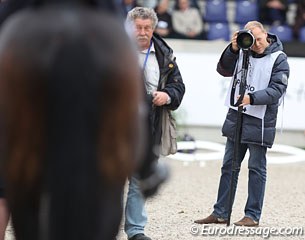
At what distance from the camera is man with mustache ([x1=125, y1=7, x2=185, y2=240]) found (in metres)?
6.61

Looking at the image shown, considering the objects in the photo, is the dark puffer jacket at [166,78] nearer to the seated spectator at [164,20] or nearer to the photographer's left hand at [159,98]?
the photographer's left hand at [159,98]

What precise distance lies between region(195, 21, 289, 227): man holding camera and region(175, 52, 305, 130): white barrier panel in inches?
218

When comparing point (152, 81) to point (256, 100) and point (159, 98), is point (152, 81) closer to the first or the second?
point (159, 98)

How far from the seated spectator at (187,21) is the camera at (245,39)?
816 centimetres

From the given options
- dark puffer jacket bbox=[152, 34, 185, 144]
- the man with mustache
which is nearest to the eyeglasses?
the man with mustache

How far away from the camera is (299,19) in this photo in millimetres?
16781

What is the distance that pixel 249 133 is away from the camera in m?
7.57

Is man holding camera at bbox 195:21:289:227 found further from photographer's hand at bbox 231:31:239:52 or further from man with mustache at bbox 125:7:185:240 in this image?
man with mustache at bbox 125:7:185:240

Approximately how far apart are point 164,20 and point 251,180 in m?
8.18

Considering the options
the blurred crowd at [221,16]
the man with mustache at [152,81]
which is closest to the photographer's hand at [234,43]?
the man with mustache at [152,81]

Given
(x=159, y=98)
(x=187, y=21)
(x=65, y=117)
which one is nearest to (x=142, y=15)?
(x=159, y=98)

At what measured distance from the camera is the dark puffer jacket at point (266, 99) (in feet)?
24.5

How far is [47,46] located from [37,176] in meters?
0.42

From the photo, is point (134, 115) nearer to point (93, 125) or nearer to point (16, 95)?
point (93, 125)
